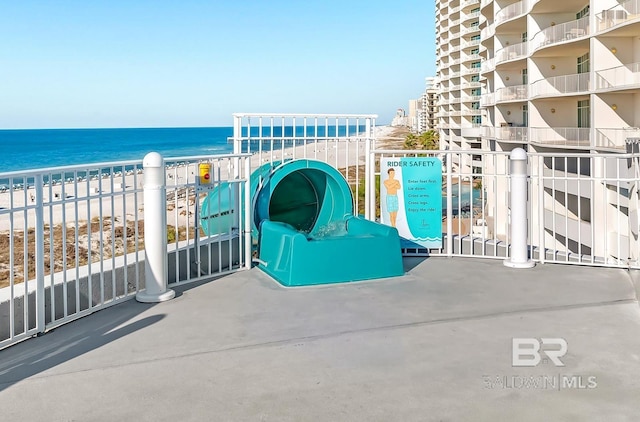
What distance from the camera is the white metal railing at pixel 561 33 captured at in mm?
26227

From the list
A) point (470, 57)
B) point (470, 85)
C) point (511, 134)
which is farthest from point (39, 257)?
point (470, 57)

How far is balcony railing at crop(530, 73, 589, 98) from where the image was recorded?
26484mm

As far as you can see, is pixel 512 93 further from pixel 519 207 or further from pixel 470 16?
pixel 519 207

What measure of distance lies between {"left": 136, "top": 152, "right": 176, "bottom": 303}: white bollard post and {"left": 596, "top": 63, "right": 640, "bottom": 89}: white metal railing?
73.1ft

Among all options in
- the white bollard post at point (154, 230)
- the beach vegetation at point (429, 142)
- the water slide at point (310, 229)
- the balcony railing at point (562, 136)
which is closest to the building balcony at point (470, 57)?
the beach vegetation at point (429, 142)

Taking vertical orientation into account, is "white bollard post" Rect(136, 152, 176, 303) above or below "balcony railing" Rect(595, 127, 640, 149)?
below

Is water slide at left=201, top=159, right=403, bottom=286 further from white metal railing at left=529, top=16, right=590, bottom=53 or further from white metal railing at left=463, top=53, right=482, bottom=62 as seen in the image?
white metal railing at left=463, top=53, right=482, bottom=62

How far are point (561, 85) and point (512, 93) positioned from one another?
6.56 metres

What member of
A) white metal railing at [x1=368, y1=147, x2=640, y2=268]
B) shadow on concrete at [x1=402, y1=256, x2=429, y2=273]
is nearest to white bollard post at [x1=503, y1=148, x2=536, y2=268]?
white metal railing at [x1=368, y1=147, x2=640, y2=268]

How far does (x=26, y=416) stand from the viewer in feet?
9.34

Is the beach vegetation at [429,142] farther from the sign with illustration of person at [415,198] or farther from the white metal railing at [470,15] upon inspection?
the sign with illustration of person at [415,198]

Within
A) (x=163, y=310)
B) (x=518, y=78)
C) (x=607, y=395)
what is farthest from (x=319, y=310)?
(x=518, y=78)

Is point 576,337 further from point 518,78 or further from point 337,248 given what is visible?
point 518,78

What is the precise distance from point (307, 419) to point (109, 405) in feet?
3.42
